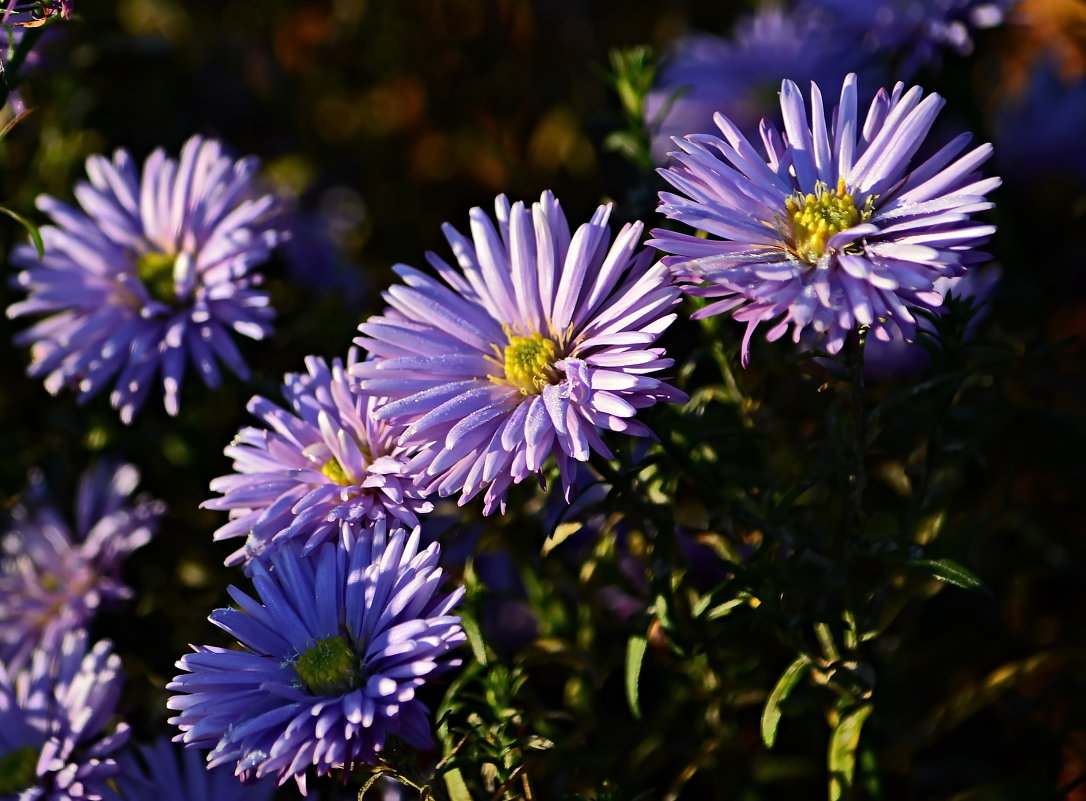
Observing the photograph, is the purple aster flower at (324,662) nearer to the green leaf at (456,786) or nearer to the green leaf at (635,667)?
the green leaf at (456,786)

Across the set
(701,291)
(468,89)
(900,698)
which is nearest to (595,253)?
(701,291)

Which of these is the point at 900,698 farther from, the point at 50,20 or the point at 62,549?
the point at 50,20

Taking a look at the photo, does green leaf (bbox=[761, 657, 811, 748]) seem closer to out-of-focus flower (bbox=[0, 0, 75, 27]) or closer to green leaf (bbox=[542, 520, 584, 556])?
green leaf (bbox=[542, 520, 584, 556])

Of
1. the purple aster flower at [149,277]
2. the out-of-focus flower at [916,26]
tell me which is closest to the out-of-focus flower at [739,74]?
the out-of-focus flower at [916,26]

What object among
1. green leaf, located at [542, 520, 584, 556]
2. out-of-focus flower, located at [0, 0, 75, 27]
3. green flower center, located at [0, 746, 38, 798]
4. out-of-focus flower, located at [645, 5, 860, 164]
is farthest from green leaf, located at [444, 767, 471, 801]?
out-of-focus flower, located at [645, 5, 860, 164]

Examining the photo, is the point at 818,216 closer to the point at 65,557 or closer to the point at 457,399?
the point at 457,399

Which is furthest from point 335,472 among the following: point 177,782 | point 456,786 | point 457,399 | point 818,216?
point 818,216
